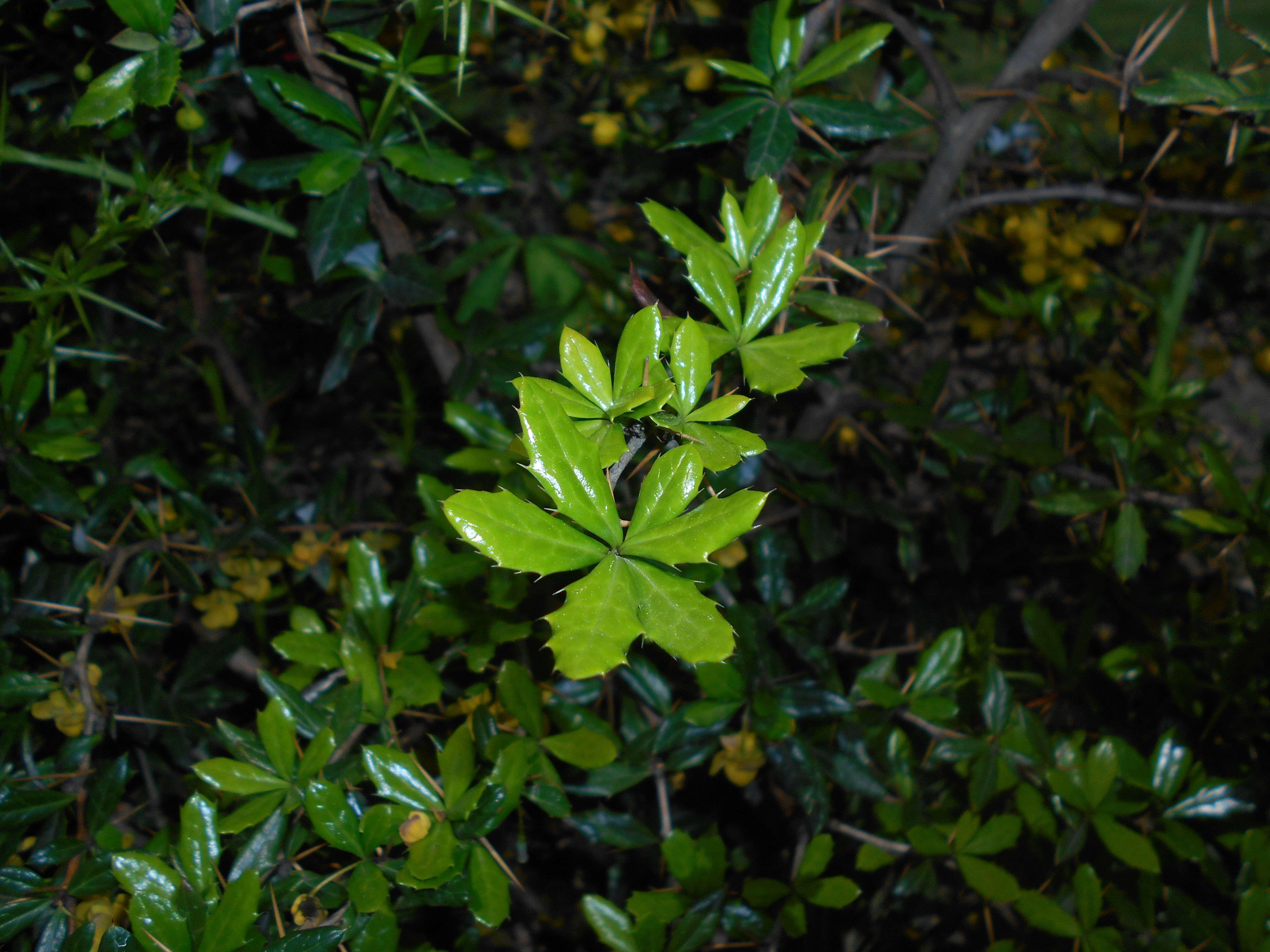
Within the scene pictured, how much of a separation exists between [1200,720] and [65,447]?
1.64 m

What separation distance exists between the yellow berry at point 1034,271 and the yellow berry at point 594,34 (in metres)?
0.88

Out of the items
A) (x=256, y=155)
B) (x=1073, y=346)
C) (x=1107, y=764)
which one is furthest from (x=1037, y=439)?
(x=256, y=155)

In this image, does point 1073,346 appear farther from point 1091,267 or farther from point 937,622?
point 937,622

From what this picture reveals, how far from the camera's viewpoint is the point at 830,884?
0.84m

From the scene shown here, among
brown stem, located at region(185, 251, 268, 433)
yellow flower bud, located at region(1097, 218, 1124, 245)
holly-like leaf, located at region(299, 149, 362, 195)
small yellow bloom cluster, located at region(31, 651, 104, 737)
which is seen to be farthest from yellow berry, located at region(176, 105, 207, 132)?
yellow flower bud, located at region(1097, 218, 1124, 245)

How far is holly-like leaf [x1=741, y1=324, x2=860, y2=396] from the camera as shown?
21.8 inches

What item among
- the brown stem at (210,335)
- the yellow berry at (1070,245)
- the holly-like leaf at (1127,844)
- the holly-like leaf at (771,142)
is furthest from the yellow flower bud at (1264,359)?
the brown stem at (210,335)

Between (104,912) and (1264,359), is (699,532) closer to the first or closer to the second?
(104,912)

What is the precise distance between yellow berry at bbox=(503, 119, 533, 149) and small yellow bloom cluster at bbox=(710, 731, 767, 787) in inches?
Result: 48.7

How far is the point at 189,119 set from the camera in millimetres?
842

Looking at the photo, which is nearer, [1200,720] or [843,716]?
[843,716]

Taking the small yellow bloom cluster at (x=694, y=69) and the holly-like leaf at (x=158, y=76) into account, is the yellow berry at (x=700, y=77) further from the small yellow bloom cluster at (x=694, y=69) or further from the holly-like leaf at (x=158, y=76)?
the holly-like leaf at (x=158, y=76)

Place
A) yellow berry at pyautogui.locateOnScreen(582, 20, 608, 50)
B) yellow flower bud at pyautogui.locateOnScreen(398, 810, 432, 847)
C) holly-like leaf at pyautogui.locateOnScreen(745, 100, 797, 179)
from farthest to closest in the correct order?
1. yellow berry at pyautogui.locateOnScreen(582, 20, 608, 50)
2. holly-like leaf at pyautogui.locateOnScreen(745, 100, 797, 179)
3. yellow flower bud at pyautogui.locateOnScreen(398, 810, 432, 847)

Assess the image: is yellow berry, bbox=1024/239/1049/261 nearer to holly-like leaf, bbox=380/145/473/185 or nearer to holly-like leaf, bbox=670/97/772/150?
holly-like leaf, bbox=670/97/772/150
